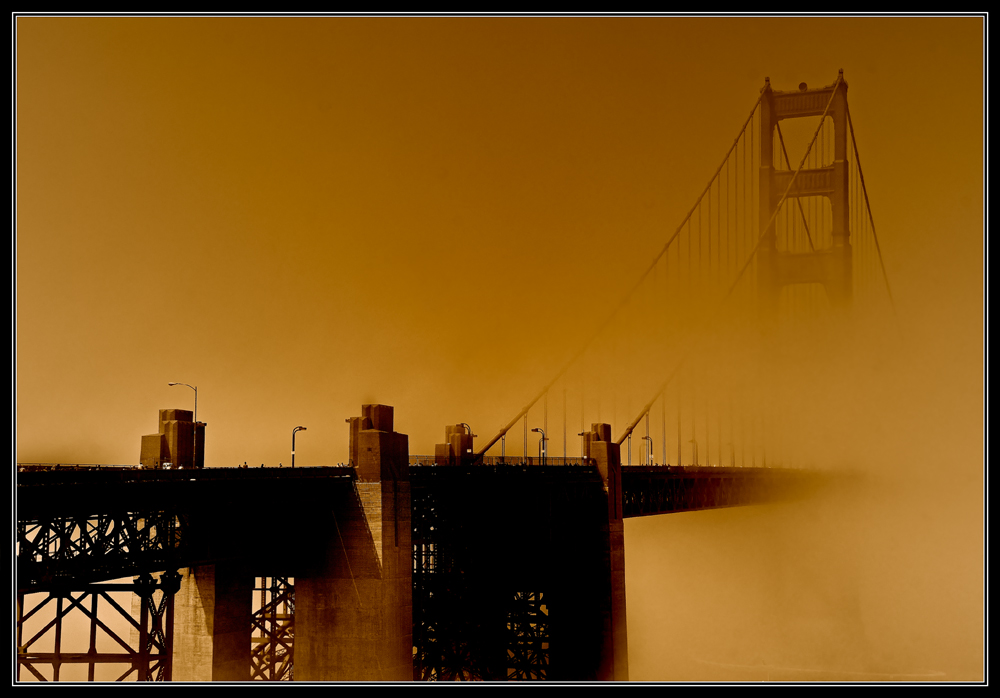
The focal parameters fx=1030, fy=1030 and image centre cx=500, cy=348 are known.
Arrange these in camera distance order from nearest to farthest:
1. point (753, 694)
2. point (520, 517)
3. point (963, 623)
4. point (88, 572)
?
point (753, 694), point (88, 572), point (520, 517), point (963, 623)

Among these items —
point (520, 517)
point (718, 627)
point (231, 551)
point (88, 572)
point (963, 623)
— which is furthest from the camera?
point (718, 627)

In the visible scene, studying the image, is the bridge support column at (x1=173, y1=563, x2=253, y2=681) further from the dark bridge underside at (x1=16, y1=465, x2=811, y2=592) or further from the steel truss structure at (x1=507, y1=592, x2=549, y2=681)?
the steel truss structure at (x1=507, y1=592, x2=549, y2=681)

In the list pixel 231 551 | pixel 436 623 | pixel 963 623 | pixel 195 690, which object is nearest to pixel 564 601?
pixel 436 623

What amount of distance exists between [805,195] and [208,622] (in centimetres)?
3725

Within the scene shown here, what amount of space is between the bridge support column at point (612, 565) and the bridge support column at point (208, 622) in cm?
1178

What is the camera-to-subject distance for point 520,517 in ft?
98.0

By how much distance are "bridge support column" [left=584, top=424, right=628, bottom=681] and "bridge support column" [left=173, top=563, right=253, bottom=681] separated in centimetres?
1178

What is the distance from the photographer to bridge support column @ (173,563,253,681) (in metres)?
22.0

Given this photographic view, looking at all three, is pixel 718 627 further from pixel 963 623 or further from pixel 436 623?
pixel 436 623

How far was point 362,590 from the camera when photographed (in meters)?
22.7

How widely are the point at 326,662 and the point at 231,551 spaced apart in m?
3.33

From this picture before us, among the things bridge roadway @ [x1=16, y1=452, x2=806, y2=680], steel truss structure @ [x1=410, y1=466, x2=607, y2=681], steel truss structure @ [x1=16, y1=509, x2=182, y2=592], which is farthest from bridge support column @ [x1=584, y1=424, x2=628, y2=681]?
steel truss structure @ [x1=16, y1=509, x2=182, y2=592]

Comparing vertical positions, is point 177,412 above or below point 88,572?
above

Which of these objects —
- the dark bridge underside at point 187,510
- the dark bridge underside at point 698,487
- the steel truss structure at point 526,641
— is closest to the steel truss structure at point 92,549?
the dark bridge underside at point 187,510
